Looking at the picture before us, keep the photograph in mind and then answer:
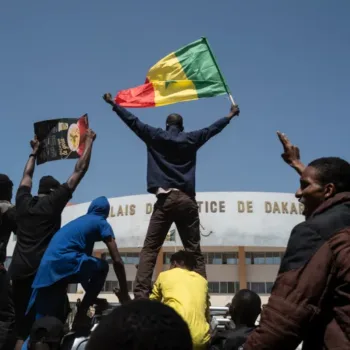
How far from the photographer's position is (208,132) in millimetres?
5625

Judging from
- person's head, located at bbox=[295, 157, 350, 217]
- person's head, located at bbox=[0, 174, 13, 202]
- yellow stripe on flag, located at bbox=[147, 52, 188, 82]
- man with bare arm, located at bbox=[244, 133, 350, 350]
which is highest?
yellow stripe on flag, located at bbox=[147, 52, 188, 82]

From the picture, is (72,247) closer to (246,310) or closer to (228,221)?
(246,310)

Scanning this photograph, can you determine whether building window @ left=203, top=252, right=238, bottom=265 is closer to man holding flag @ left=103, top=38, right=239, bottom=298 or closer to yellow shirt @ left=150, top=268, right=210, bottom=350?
man holding flag @ left=103, top=38, right=239, bottom=298

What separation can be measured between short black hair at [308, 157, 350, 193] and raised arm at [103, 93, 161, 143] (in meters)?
3.22

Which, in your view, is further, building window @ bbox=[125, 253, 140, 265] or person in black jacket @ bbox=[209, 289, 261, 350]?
building window @ bbox=[125, 253, 140, 265]

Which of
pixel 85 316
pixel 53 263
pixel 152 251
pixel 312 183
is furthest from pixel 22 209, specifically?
pixel 312 183

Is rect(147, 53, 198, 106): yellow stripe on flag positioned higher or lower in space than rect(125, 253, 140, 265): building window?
higher

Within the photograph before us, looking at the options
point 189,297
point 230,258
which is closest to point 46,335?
point 189,297

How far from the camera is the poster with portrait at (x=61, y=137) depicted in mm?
5328

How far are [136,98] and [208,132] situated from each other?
1.48 metres

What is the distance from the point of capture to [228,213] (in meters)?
32.8

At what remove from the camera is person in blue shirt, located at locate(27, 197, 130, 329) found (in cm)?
405

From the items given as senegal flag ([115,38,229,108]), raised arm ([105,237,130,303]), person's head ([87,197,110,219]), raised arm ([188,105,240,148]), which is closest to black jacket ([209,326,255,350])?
raised arm ([105,237,130,303])

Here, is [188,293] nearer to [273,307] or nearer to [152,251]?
[152,251]
